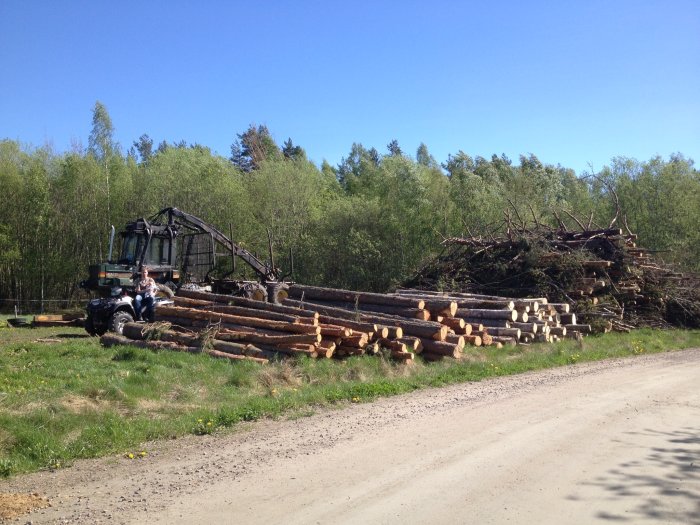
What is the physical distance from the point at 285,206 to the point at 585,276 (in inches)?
841

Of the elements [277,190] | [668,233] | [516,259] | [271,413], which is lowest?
[271,413]

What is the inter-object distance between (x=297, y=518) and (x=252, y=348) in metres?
7.99

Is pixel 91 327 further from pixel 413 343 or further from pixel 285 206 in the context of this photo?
pixel 285 206

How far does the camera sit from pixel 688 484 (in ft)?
17.8

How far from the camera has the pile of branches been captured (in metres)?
19.2

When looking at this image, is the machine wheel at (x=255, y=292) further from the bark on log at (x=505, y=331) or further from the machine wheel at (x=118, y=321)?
the bark on log at (x=505, y=331)

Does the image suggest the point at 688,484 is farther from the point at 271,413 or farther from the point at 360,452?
the point at 271,413

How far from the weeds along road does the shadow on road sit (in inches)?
0.7

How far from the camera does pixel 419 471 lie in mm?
5852

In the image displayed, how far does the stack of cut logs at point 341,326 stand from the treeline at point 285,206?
15.5 metres

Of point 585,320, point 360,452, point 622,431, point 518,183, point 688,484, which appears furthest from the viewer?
point 518,183

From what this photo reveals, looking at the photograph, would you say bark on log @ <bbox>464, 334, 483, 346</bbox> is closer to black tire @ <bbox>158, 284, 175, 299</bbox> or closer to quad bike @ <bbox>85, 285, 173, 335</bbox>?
quad bike @ <bbox>85, 285, 173, 335</bbox>

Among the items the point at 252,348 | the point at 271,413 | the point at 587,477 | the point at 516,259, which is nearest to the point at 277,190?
the point at 516,259

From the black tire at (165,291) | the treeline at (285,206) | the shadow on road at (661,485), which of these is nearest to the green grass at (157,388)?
the black tire at (165,291)
